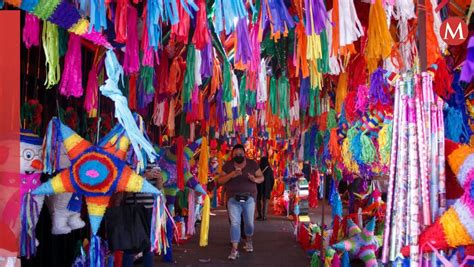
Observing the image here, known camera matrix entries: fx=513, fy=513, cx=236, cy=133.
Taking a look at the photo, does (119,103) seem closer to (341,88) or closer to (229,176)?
(341,88)

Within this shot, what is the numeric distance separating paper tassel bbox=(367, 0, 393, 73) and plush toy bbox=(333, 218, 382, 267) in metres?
2.34

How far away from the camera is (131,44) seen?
2.90 meters

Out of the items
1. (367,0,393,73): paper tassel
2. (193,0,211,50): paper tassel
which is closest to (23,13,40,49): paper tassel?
(193,0,211,50): paper tassel

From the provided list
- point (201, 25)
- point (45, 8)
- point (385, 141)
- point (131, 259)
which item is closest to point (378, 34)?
point (385, 141)

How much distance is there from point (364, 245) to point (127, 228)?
2215 mm

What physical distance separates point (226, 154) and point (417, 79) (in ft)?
39.6

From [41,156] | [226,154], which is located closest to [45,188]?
[41,156]

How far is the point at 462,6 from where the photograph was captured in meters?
2.48

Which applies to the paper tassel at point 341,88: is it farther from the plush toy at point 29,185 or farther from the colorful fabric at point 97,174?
the plush toy at point 29,185

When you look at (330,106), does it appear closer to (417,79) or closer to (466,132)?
(466,132)

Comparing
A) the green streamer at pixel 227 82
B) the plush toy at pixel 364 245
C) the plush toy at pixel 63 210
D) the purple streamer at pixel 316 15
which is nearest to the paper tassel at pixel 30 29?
the plush toy at pixel 63 210

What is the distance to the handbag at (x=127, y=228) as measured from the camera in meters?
3.65

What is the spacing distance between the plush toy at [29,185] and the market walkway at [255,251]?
9.19ft

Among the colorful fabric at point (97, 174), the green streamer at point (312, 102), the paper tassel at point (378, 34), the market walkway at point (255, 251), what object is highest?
the paper tassel at point (378, 34)
